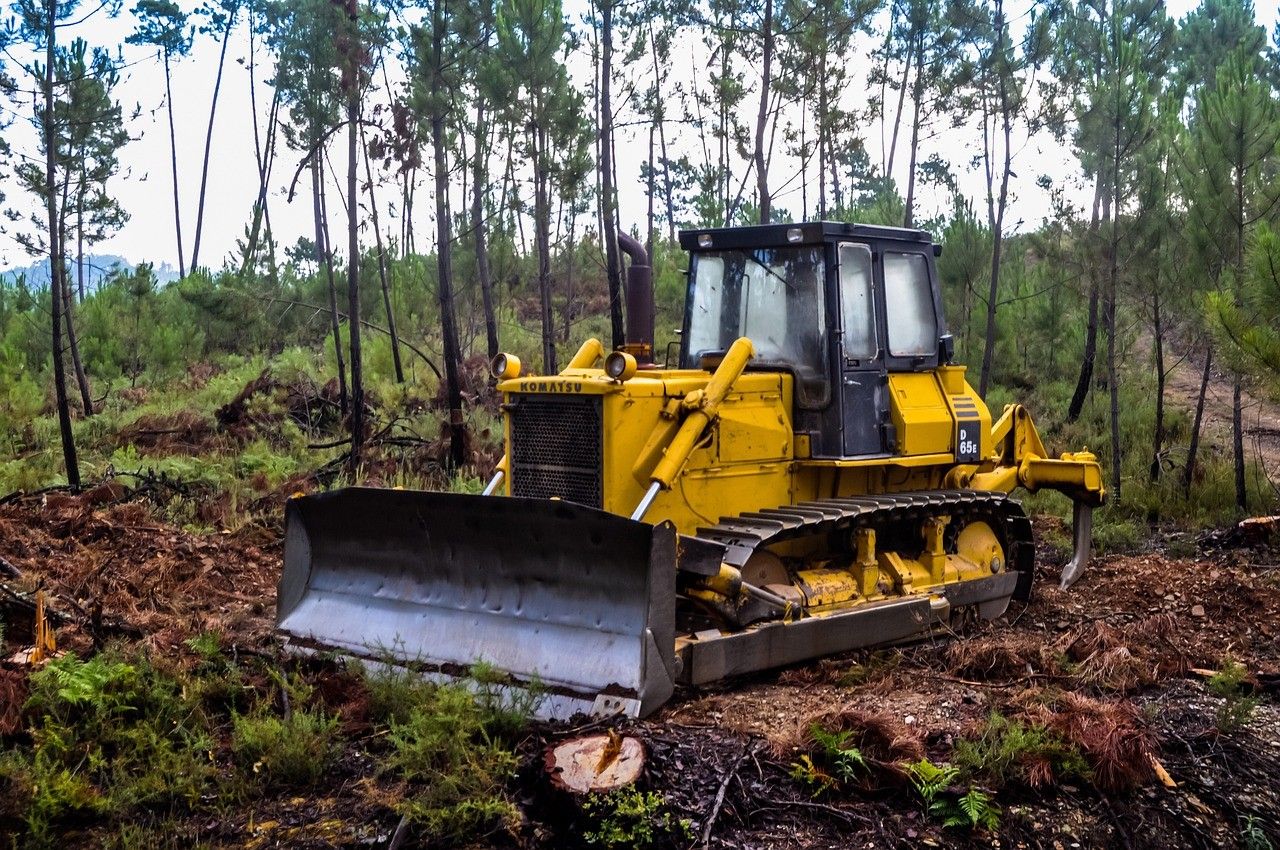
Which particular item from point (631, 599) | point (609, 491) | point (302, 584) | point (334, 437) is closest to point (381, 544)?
point (302, 584)

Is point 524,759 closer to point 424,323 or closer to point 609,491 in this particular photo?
point 609,491

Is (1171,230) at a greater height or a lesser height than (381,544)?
greater

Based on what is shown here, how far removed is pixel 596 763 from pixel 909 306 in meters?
4.47

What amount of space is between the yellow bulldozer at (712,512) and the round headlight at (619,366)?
13mm

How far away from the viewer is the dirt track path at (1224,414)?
15398 millimetres

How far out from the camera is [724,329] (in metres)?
7.84

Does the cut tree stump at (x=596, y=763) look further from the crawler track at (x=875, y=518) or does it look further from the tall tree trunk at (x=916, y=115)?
the tall tree trunk at (x=916, y=115)

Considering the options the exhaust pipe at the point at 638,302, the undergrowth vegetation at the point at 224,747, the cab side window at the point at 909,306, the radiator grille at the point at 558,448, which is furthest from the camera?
the cab side window at the point at 909,306

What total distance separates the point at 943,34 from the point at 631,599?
48.6 ft

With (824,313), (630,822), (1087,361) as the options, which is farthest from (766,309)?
(1087,361)

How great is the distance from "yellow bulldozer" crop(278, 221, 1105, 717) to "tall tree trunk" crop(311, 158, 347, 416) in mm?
9099

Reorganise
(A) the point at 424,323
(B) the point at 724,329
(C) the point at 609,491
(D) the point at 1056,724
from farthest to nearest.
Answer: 1. (A) the point at 424,323
2. (B) the point at 724,329
3. (C) the point at 609,491
4. (D) the point at 1056,724

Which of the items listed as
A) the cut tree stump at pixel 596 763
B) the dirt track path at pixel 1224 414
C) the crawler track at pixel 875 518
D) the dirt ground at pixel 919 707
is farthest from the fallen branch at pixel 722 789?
the dirt track path at pixel 1224 414

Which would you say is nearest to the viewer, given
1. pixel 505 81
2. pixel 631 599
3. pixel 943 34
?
pixel 631 599
